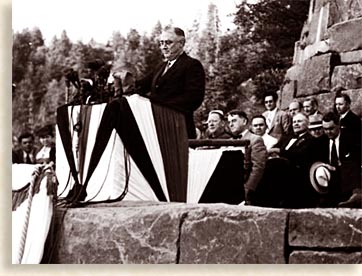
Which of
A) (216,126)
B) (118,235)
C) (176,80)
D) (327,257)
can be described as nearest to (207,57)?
(176,80)

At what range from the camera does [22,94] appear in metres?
2.66

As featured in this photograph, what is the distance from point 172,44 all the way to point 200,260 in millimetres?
800

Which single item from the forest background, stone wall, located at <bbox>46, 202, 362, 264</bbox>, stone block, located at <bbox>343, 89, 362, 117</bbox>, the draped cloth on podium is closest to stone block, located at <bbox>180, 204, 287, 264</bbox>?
stone wall, located at <bbox>46, 202, 362, 264</bbox>

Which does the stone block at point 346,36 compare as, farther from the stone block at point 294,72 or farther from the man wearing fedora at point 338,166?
the man wearing fedora at point 338,166

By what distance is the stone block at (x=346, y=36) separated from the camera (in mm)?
2619

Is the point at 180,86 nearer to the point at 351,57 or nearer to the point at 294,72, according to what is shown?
the point at 294,72

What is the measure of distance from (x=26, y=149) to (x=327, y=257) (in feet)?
3.80

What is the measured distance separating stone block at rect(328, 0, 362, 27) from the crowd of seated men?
275 millimetres

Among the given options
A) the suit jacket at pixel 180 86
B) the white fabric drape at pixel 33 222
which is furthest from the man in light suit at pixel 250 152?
the white fabric drape at pixel 33 222

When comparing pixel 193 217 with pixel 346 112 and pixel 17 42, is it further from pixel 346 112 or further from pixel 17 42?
pixel 17 42

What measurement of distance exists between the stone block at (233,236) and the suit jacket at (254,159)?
97 mm

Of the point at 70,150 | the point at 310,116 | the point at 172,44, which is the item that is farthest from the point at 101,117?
the point at 310,116

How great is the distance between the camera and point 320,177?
2582 mm

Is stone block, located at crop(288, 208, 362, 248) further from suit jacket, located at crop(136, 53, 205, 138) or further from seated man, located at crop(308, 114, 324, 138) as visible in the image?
suit jacket, located at crop(136, 53, 205, 138)
